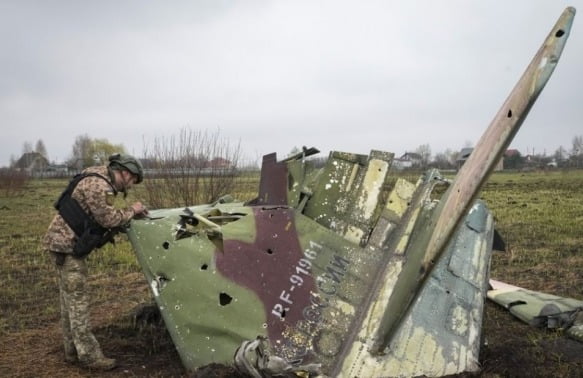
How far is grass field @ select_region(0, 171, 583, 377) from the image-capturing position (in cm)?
482

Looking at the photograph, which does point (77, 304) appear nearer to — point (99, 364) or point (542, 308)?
point (99, 364)

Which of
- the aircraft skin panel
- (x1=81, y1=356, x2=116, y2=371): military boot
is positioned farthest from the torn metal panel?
(x1=81, y1=356, x2=116, y2=371): military boot

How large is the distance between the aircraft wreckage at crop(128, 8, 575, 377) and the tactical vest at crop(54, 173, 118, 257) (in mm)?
509

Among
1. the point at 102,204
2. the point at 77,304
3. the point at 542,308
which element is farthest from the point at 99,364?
the point at 542,308

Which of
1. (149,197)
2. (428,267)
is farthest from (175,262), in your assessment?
(149,197)

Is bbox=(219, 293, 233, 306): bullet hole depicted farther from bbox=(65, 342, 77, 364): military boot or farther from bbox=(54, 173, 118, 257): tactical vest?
bbox=(65, 342, 77, 364): military boot

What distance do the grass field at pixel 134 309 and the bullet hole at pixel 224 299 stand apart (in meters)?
1.01

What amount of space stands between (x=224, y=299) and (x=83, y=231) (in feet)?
5.11

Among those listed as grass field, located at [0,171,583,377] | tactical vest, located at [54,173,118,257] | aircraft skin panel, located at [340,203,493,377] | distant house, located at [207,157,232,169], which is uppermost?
distant house, located at [207,157,232,169]

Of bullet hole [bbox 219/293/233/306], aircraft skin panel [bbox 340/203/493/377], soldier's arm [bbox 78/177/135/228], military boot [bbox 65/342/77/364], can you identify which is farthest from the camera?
military boot [bbox 65/342/77/364]

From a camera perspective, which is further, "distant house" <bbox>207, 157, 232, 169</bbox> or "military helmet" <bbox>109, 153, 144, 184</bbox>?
"distant house" <bbox>207, 157, 232, 169</bbox>

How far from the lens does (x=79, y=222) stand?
4824 mm

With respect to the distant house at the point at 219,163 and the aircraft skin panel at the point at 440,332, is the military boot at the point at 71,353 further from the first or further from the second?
the distant house at the point at 219,163

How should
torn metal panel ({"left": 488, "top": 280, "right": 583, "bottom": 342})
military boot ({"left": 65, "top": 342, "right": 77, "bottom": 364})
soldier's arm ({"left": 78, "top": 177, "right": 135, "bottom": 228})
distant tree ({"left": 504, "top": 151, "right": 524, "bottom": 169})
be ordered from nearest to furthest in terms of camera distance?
soldier's arm ({"left": 78, "top": 177, "right": 135, "bottom": 228}) < military boot ({"left": 65, "top": 342, "right": 77, "bottom": 364}) < torn metal panel ({"left": 488, "top": 280, "right": 583, "bottom": 342}) < distant tree ({"left": 504, "top": 151, "right": 524, "bottom": 169})
